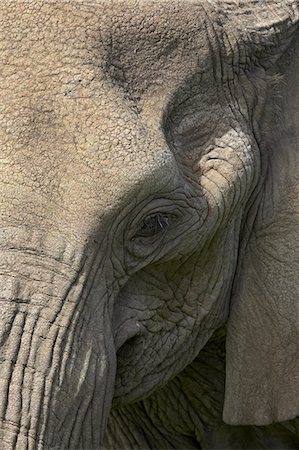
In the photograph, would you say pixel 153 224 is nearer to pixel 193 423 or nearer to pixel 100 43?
pixel 100 43

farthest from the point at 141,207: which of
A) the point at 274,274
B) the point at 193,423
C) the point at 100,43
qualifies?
the point at 193,423

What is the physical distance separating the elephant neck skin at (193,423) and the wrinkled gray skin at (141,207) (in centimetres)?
22

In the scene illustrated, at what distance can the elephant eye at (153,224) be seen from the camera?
318 centimetres

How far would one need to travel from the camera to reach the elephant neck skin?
392 cm

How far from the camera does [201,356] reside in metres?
3.83

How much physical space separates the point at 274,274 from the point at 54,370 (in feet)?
2.15

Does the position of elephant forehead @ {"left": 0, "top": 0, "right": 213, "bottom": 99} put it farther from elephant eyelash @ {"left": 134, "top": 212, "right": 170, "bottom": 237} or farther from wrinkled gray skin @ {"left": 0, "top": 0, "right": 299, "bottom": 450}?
elephant eyelash @ {"left": 134, "top": 212, "right": 170, "bottom": 237}

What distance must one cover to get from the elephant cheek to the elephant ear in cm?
46

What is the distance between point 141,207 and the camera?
3.14 meters

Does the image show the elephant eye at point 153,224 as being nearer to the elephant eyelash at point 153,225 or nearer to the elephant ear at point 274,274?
the elephant eyelash at point 153,225

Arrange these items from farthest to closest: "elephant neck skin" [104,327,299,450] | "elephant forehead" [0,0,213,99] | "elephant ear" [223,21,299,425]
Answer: "elephant neck skin" [104,327,299,450]
"elephant ear" [223,21,299,425]
"elephant forehead" [0,0,213,99]

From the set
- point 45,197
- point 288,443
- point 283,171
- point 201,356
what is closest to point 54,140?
point 45,197

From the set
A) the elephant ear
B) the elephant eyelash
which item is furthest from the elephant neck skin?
the elephant eyelash

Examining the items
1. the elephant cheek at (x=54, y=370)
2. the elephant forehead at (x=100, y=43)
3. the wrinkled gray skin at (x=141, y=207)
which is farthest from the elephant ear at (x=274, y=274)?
the elephant cheek at (x=54, y=370)
